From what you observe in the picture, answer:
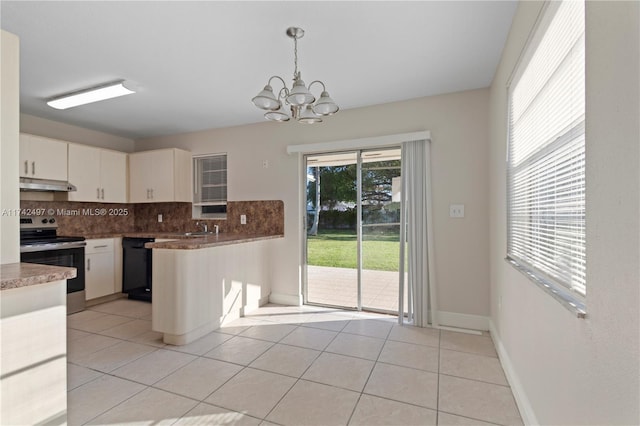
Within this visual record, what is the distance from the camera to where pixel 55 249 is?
11.3 ft

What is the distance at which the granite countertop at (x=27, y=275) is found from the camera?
1171 millimetres

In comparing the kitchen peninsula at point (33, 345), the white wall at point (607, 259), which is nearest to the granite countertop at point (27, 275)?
the kitchen peninsula at point (33, 345)

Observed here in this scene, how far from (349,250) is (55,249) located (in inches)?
136

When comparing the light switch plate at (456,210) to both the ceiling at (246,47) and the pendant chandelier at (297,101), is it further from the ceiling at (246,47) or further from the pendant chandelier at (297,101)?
the pendant chandelier at (297,101)

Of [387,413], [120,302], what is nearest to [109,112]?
[120,302]

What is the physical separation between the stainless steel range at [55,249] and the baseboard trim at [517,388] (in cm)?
451

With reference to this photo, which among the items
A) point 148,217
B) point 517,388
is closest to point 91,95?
point 148,217

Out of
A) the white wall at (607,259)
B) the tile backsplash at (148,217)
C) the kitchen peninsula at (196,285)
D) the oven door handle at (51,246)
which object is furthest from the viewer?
the tile backsplash at (148,217)

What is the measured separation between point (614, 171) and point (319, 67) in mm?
2286

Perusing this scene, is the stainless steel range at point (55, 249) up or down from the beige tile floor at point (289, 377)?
up

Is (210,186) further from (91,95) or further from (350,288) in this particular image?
(350,288)

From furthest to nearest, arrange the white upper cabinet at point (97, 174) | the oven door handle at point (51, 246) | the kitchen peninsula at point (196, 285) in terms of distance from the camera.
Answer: the white upper cabinet at point (97, 174), the oven door handle at point (51, 246), the kitchen peninsula at point (196, 285)

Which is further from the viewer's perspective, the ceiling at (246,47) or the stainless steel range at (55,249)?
the stainless steel range at (55,249)

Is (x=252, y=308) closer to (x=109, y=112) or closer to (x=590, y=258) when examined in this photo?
(x=109, y=112)
